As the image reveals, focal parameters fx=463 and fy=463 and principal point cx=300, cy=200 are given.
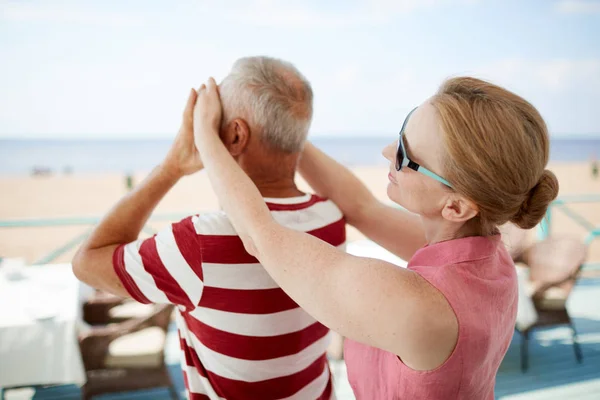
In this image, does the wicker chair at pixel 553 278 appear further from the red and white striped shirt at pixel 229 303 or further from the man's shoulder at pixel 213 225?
the man's shoulder at pixel 213 225

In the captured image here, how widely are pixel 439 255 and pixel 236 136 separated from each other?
49cm

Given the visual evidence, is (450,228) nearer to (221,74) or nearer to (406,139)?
(406,139)

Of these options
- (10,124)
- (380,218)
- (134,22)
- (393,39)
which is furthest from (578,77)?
(10,124)

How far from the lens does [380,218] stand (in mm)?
1102

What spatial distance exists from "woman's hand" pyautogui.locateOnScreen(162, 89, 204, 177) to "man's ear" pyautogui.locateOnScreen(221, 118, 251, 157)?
0.23 feet

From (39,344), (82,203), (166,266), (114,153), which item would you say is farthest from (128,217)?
(114,153)

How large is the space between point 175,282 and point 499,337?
21.5 inches

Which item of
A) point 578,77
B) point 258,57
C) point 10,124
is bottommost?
point 10,124

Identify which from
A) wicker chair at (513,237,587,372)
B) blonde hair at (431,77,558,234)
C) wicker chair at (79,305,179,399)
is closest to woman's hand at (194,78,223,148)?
blonde hair at (431,77,558,234)

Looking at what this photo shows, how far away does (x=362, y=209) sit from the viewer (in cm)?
111

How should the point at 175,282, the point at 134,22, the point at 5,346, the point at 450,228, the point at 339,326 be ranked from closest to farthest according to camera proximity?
the point at 339,326 → the point at 450,228 → the point at 175,282 → the point at 5,346 → the point at 134,22

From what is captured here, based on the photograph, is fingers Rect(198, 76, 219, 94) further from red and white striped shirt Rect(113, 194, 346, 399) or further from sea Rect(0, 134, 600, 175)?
sea Rect(0, 134, 600, 175)

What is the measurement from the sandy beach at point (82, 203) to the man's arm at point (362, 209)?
690 centimetres

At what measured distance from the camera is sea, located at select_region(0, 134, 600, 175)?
27.0m
